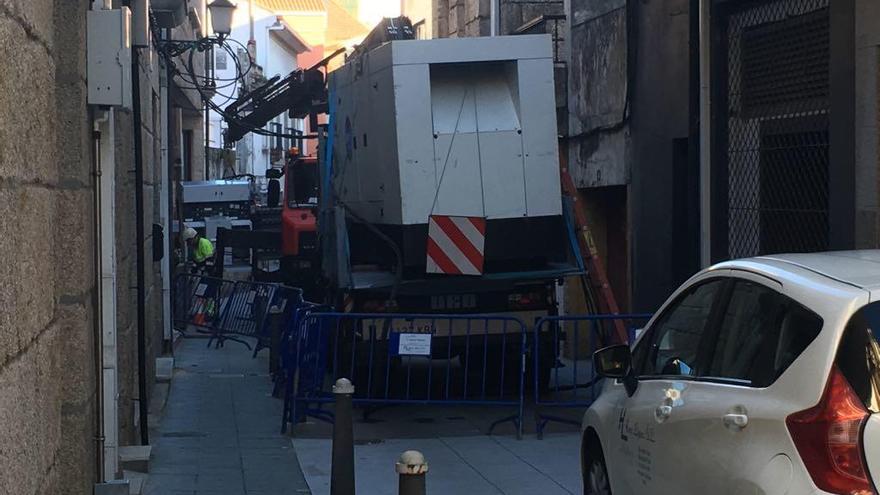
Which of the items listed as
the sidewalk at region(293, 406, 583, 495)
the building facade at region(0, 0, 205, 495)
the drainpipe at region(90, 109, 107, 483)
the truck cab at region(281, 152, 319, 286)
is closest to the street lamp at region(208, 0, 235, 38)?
the truck cab at region(281, 152, 319, 286)

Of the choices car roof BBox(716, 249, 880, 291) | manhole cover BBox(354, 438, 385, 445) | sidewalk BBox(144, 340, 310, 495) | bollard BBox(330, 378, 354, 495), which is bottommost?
manhole cover BBox(354, 438, 385, 445)

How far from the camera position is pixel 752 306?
4750 mm

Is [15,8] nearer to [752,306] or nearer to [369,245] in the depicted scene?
[752,306]

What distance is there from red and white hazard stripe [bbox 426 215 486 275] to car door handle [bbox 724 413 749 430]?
24.1 feet

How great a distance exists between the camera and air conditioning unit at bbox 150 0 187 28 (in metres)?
11.5

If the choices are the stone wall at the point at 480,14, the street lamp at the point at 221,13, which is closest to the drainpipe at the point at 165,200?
the street lamp at the point at 221,13

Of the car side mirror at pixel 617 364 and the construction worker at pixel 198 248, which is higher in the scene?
the construction worker at pixel 198 248

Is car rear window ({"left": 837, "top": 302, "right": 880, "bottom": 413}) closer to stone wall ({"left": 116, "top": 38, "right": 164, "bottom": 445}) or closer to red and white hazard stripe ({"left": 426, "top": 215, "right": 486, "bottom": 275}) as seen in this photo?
stone wall ({"left": 116, "top": 38, "right": 164, "bottom": 445})

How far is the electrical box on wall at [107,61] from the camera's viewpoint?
21.3 ft

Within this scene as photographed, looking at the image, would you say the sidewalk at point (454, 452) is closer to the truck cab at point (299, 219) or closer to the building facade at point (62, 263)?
the building facade at point (62, 263)

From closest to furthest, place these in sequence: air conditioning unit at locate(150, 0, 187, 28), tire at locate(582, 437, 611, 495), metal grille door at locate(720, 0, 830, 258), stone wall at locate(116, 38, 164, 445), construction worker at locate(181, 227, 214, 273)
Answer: tire at locate(582, 437, 611, 495) → stone wall at locate(116, 38, 164, 445) → metal grille door at locate(720, 0, 830, 258) → air conditioning unit at locate(150, 0, 187, 28) → construction worker at locate(181, 227, 214, 273)

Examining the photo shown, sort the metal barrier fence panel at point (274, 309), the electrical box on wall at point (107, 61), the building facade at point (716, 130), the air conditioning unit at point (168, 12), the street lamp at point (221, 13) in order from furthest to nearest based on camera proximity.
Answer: the street lamp at point (221, 13)
the metal barrier fence panel at point (274, 309)
the air conditioning unit at point (168, 12)
the building facade at point (716, 130)
the electrical box on wall at point (107, 61)

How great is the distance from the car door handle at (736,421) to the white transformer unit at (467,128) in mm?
7550

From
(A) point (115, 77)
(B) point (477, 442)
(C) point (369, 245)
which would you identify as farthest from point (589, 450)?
(C) point (369, 245)
